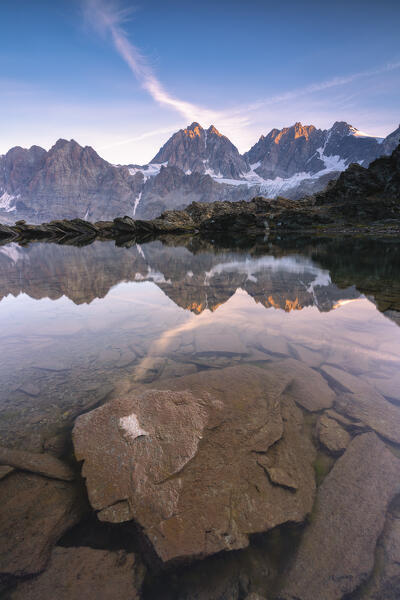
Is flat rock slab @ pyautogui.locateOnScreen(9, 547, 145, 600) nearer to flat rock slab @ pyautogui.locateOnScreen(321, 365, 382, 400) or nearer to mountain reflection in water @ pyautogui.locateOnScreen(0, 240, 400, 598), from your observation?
mountain reflection in water @ pyautogui.locateOnScreen(0, 240, 400, 598)

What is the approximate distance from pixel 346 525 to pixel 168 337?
717 centimetres

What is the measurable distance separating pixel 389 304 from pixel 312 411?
375 inches

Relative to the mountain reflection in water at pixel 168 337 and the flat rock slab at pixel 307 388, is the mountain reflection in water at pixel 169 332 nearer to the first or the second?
the mountain reflection in water at pixel 168 337

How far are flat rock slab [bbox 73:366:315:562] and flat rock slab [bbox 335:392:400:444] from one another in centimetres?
115

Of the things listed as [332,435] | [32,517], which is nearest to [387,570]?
[332,435]

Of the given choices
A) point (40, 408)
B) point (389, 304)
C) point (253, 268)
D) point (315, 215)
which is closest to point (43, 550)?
point (40, 408)

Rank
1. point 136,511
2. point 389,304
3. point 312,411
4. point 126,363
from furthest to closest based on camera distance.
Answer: point 389,304, point 126,363, point 312,411, point 136,511

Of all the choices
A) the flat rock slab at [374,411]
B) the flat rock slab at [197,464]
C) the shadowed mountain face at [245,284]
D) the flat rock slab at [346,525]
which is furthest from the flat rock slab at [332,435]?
the shadowed mountain face at [245,284]

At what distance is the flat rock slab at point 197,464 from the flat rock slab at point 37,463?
299 mm

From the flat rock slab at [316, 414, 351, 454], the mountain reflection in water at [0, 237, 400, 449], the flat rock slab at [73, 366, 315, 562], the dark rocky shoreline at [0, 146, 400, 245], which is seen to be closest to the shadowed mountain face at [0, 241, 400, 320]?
the mountain reflection in water at [0, 237, 400, 449]

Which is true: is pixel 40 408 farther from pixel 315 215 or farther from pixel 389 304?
pixel 315 215

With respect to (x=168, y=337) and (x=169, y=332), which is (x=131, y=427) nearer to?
(x=168, y=337)

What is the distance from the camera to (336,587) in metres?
3.10

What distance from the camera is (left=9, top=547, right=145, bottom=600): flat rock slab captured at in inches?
120
